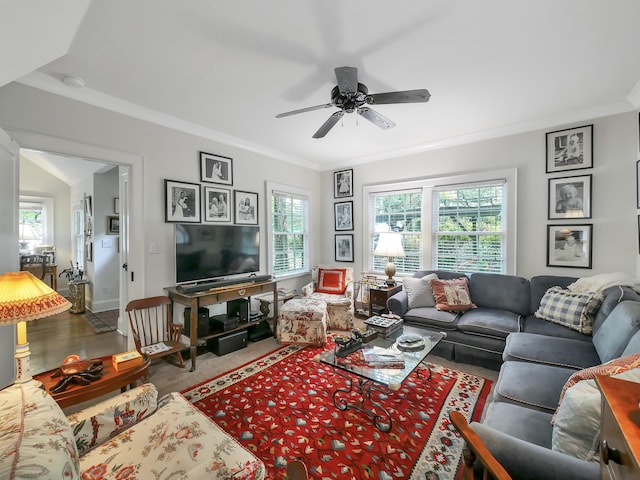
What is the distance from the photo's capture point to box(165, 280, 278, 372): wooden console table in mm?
2855

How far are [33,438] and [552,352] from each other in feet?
9.33

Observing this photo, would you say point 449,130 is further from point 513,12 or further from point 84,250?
point 84,250

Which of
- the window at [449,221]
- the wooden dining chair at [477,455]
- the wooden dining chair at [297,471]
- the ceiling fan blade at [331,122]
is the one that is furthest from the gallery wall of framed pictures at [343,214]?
the wooden dining chair at [297,471]

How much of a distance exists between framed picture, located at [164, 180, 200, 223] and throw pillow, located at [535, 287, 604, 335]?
3.93 metres

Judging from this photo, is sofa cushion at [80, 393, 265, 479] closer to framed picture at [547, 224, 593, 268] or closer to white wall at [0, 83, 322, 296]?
white wall at [0, 83, 322, 296]

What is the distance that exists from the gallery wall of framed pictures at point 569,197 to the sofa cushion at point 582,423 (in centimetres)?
272

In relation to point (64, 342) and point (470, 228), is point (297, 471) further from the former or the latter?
point (64, 342)

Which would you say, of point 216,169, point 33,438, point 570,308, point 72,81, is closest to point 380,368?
point 33,438

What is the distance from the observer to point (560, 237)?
3275 millimetres

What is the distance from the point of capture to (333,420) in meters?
2.04

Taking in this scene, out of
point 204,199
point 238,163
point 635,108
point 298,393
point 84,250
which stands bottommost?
point 298,393

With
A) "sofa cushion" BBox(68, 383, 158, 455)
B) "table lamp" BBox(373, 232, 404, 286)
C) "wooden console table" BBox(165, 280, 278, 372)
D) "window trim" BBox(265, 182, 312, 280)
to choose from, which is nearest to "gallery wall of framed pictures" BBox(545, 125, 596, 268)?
"table lamp" BBox(373, 232, 404, 286)

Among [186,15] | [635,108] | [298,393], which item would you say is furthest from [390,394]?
[635,108]

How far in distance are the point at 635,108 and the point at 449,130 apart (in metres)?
1.69
